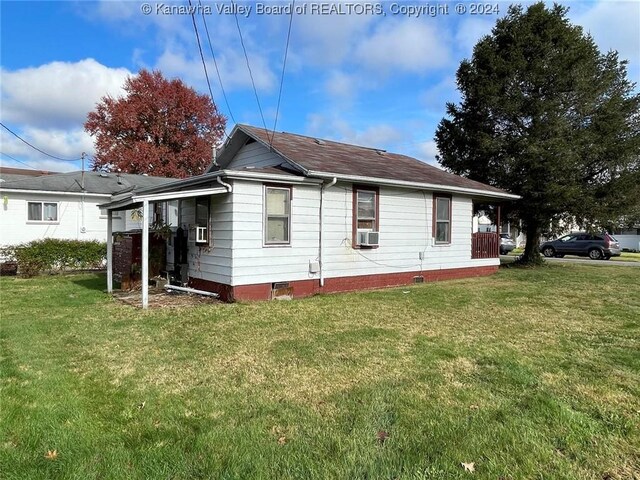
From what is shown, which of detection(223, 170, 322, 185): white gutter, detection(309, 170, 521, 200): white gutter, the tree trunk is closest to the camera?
detection(223, 170, 322, 185): white gutter

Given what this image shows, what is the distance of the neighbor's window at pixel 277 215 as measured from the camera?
29.6 ft

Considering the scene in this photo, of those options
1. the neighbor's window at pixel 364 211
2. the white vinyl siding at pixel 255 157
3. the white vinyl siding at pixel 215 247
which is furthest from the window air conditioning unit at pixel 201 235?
the neighbor's window at pixel 364 211

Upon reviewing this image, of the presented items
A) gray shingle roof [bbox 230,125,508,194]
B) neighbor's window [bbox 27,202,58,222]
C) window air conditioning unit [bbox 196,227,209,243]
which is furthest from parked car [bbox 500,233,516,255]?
neighbor's window [bbox 27,202,58,222]

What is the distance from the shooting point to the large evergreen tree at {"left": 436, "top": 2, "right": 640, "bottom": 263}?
15359mm

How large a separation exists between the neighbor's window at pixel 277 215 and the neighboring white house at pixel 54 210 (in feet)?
26.1

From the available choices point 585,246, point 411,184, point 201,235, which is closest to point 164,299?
point 201,235

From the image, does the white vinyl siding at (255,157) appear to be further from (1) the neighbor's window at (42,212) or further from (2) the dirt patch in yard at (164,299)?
(1) the neighbor's window at (42,212)

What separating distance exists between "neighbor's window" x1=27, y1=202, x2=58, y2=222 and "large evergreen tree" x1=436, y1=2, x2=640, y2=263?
16.6 metres

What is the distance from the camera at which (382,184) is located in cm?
1074

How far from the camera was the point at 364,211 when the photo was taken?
1073 cm

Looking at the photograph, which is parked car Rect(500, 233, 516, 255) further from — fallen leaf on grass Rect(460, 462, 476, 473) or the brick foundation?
fallen leaf on grass Rect(460, 462, 476, 473)

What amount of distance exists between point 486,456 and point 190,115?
1314 inches

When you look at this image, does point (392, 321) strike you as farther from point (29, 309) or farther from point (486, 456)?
point (29, 309)

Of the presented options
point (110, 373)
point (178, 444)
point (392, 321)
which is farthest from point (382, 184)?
point (178, 444)
